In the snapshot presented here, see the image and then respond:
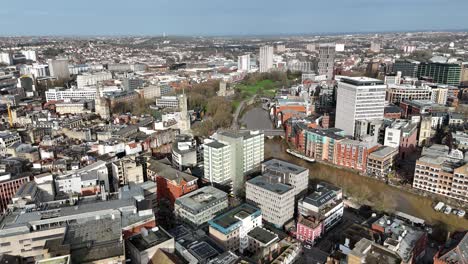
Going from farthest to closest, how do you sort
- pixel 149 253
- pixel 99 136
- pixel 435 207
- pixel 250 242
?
pixel 99 136
pixel 435 207
pixel 250 242
pixel 149 253

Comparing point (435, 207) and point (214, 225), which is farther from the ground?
point (214, 225)

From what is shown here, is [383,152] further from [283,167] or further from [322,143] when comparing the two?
[283,167]

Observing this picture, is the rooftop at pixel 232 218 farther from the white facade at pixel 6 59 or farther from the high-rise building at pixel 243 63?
the white facade at pixel 6 59

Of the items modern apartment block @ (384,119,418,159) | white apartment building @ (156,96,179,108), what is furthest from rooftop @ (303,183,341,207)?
white apartment building @ (156,96,179,108)

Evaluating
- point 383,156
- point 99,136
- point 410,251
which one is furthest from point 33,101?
point 410,251

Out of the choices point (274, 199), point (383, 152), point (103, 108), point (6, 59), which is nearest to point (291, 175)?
point (274, 199)

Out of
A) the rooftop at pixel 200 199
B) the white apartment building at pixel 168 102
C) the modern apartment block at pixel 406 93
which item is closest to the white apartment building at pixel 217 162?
the rooftop at pixel 200 199

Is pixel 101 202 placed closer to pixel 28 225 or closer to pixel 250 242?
pixel 28 225
